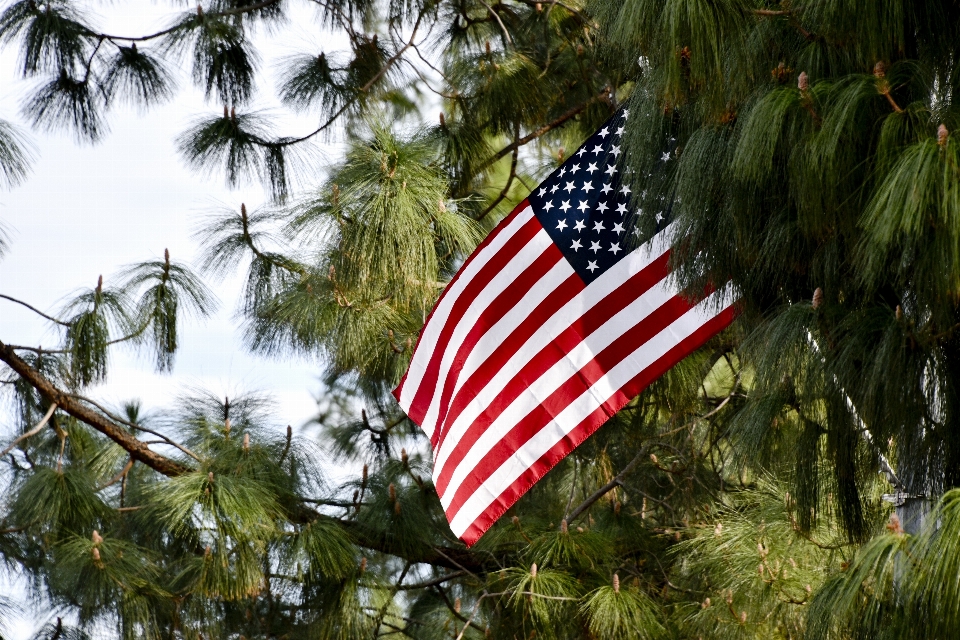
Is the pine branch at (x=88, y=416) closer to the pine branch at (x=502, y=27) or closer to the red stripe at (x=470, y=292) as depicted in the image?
the red stripe at (x=470, y=292)

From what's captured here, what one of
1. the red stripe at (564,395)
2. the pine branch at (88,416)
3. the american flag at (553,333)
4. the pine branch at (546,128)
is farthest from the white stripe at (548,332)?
the pine branch at (546,128)

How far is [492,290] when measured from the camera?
4375mm

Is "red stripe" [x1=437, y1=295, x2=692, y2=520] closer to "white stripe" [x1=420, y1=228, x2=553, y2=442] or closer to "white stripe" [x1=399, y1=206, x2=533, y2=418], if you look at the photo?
"white stripe" [x1=420, y1=228, x2=553, y2=442]

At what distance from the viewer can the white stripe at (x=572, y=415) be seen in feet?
13.3

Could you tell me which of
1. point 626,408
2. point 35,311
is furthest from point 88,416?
point 626,408

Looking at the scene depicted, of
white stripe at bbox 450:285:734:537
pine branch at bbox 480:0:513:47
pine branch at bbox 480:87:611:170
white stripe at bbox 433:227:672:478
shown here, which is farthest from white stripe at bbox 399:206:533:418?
pine branch at bbox 480:0:513:47

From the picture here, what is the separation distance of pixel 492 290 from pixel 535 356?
0.33 m

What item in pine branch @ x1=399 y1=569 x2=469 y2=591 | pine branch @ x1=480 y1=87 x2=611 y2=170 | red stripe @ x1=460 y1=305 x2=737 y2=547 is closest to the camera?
red stripe @ x1=460 y1=305 x2=737 y2=547

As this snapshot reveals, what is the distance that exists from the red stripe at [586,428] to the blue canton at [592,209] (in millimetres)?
396

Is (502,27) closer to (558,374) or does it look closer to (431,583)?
(558,374)

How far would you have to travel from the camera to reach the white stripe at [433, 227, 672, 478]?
4156 mm

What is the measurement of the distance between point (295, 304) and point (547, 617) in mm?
1731

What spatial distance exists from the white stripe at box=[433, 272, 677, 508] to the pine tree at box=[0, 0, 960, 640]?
1.70ft

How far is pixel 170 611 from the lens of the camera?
5.11m
